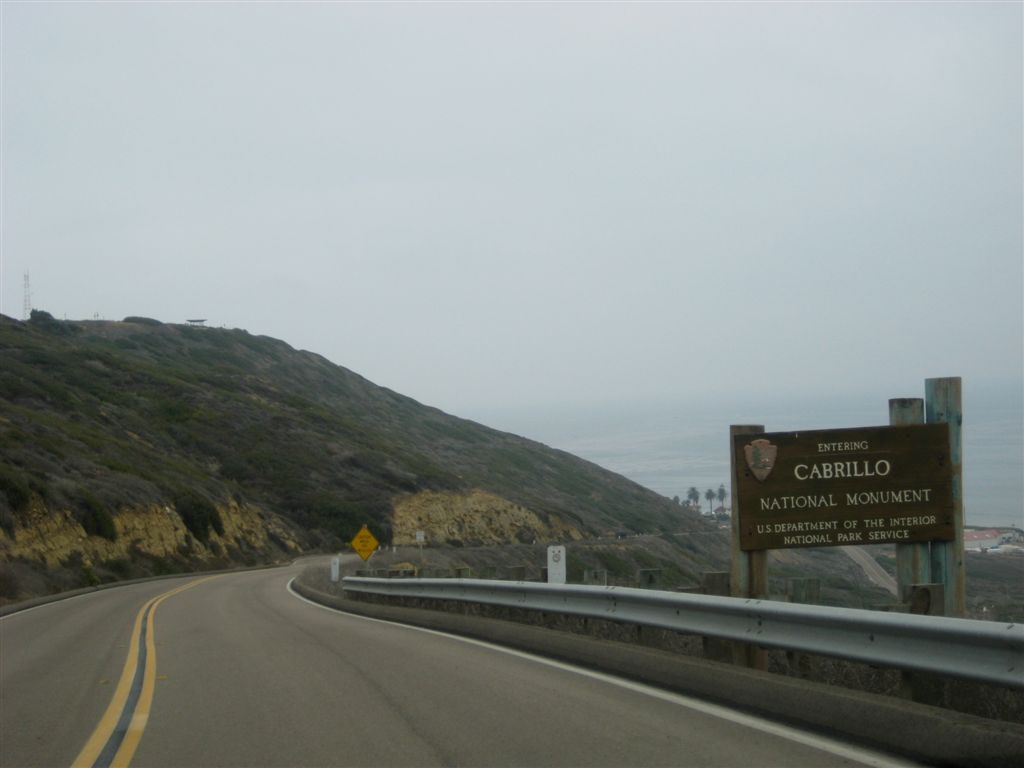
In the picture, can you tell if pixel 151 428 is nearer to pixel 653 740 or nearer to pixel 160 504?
pixel 160 504

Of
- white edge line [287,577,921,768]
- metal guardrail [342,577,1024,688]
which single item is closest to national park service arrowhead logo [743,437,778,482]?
metal guardrail [342,577,1024,688]

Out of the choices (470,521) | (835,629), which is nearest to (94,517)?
(470,521)

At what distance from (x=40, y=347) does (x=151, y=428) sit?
50.4ft

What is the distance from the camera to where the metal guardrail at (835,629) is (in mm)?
5836

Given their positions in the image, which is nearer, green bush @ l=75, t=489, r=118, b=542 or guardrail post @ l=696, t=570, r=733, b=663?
guardrail post @ l=696, t=570, r=733, b=663

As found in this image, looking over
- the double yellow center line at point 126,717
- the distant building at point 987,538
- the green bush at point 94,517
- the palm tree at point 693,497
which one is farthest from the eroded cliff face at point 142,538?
the palm tree at point 693,497

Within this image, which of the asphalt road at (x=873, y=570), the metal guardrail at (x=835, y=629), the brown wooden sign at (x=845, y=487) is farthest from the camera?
the asphalt road at (x=873, y=570)

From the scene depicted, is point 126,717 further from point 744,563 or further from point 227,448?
point 227,448

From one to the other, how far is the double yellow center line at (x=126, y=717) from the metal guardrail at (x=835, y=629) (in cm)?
446

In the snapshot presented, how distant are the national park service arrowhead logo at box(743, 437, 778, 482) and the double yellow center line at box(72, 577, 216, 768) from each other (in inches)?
231

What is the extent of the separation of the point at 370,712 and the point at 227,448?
70.6 metres

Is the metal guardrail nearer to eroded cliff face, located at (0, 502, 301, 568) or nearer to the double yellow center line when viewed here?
the double yellow center line

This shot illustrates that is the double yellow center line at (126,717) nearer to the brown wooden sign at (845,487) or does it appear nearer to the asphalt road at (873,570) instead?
the brown wooden sign at (845,487)

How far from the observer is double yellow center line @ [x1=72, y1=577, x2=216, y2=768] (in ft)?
24.4
